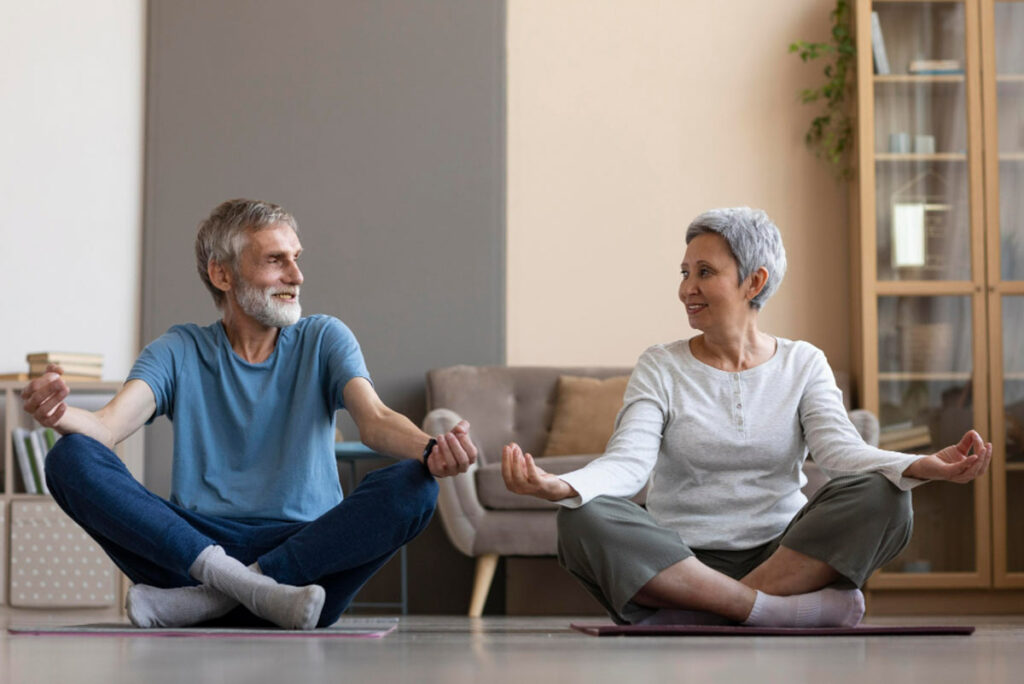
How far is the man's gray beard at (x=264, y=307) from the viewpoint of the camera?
2584 millimetres

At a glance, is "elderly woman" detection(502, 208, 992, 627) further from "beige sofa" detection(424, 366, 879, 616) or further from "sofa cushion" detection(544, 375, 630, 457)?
"sofa cushion" detection(544, 375, 630, 457)

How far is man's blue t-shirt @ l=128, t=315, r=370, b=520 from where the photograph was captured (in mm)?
2488

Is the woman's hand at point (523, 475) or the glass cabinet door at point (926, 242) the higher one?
the glass cabinet door at point (926, 242)

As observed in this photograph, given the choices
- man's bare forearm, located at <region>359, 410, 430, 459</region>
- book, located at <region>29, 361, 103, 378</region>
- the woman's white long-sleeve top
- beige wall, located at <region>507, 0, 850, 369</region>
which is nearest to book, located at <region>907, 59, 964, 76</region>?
beige wall, located at <region>507, 0, 850, 369</region>

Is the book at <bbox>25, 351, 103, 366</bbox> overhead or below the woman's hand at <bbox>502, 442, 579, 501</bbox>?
overhead

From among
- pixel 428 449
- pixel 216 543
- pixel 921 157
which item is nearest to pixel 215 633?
pixel 216 543

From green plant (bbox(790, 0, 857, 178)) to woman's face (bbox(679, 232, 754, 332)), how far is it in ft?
8.56

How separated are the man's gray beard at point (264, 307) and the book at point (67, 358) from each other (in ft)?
7.06

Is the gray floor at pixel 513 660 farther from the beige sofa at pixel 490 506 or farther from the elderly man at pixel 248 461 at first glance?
the beige sofa at pixel 490 506

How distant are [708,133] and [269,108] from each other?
1800 mm

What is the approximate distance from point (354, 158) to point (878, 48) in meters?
2.09

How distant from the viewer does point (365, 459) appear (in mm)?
4613

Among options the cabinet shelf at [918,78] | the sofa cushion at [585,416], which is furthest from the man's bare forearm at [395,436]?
the cabinet shelf at [918,78]

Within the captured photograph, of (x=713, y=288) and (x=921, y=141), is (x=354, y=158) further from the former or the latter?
(x=713, y=288)
